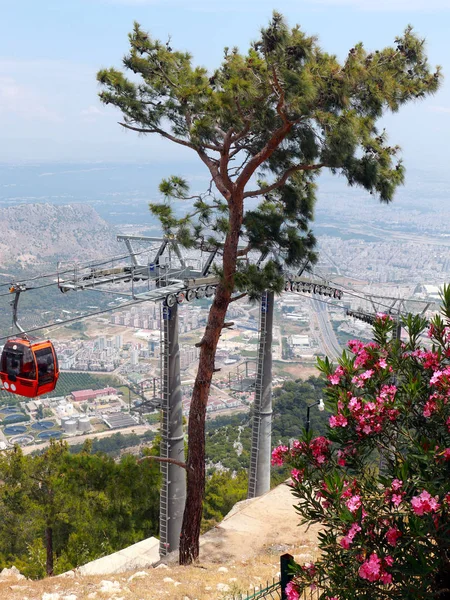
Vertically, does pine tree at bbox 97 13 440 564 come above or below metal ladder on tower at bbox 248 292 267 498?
above

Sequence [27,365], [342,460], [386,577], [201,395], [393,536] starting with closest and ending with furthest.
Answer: [386,577]
[393,536]
[342,460]
[27,365]
[201,395]

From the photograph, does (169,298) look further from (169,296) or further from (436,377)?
(436,377)

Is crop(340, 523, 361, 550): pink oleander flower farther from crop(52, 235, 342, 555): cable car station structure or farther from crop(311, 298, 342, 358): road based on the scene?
crop(311, 298, 342, 358): road

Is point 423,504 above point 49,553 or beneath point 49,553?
above

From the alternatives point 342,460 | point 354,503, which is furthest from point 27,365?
point 354,503

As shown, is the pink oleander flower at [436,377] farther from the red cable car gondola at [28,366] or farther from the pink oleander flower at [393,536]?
the red cable car gondola at [28,366]

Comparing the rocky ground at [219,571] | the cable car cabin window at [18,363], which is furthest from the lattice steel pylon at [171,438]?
the cable car cabin window at [18,363]

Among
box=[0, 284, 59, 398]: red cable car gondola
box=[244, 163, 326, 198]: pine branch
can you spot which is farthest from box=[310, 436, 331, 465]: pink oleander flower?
box=[244, 163, 326, 198]: pine branch
